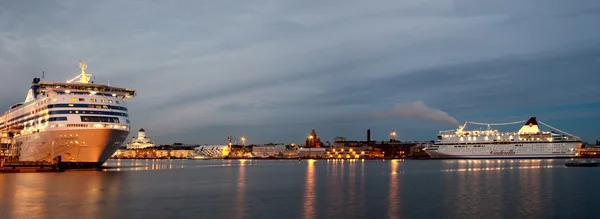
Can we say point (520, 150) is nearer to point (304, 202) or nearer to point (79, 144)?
point (79, 144)

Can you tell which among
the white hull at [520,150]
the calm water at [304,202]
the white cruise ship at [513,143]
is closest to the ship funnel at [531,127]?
the white cruise ship at [513,143]

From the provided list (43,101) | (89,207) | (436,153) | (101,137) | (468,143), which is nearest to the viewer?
(89,207)

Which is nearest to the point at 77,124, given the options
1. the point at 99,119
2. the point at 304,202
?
the point at 99,119

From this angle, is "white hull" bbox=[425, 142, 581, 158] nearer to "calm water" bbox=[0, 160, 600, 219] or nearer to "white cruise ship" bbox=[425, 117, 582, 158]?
"white cruise ship" bbox=[425, 117, 582, 158]

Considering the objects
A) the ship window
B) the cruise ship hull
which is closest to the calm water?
the cruise ship hull

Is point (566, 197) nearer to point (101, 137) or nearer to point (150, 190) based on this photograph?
point (150, 190)

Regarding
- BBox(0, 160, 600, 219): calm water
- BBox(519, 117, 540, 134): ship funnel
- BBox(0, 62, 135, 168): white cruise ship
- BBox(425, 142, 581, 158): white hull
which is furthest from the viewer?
BBox(519, 117, 540, 134): ship funnel

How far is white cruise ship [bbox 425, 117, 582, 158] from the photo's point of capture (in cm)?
15912

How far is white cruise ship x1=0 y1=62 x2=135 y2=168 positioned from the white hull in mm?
125408

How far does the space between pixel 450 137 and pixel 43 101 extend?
135m

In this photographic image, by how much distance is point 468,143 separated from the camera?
170625 millimetres

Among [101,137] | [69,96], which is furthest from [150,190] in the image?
[69,96]

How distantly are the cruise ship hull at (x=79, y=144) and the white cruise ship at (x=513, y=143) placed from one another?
127 m

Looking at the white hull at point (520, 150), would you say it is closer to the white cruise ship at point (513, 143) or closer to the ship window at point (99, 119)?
the white cruise ship at point (513, 143)
